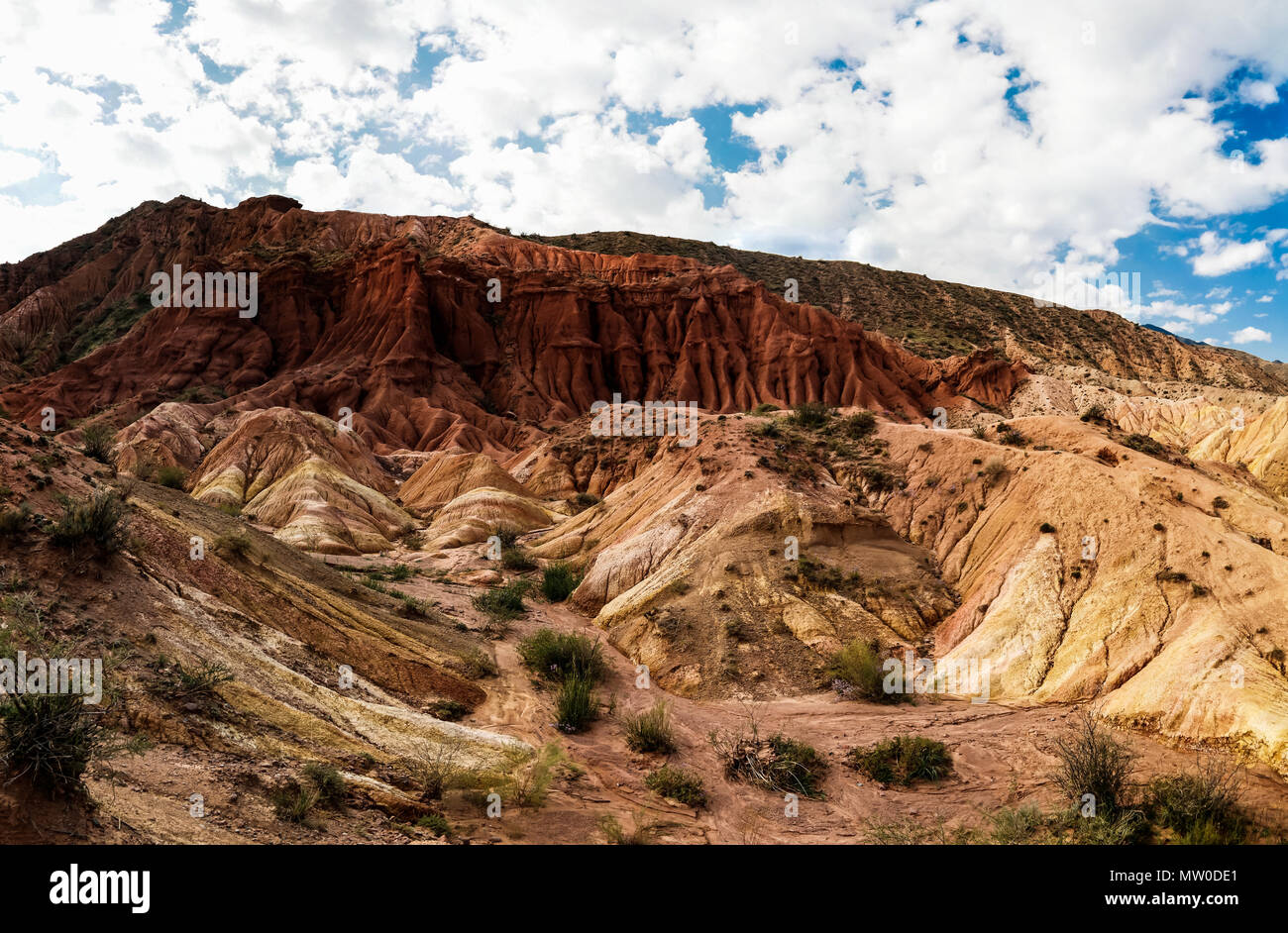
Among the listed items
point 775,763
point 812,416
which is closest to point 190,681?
point 775,763

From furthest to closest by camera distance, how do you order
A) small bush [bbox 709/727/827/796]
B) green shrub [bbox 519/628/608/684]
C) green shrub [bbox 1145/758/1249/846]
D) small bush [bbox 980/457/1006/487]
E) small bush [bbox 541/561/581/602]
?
1. small bush [bbox 541/561/581/602]
2. small bush [bbox 980/457/1006/487]
3. green shrub [bbox 519/628/608/684]
4. small bush [bbox 709/727/827/796]
5. green shrub [bbox 1145/758/1249/846]

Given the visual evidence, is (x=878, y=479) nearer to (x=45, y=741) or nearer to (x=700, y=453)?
(x=700, y=453)

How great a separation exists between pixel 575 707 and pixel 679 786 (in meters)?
3.27

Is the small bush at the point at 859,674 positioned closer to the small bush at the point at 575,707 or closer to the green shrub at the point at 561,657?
the green shrub at the point at 561,657

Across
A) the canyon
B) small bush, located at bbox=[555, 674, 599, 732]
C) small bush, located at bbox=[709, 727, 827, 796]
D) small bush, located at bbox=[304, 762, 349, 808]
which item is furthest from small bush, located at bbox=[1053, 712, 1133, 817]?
small bush, located at bbox=[304, 762, 349, 808]

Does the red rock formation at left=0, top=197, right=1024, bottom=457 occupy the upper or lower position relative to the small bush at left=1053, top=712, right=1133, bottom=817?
upper

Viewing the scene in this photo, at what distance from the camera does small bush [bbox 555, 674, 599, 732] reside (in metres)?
13.3

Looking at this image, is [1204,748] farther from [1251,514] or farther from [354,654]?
[354,654]

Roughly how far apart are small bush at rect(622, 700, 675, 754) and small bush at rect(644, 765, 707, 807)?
0.97m

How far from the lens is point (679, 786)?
35.7ft

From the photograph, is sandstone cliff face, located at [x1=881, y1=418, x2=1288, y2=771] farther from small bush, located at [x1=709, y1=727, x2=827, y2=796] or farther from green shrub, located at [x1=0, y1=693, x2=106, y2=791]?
green shrub, located at [x1=0, y1=693, x2=106, y2=791]

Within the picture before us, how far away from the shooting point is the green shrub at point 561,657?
15953 mm

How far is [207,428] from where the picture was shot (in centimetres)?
4838

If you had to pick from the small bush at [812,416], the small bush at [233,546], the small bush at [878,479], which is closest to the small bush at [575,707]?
the small bush at [233,546]
